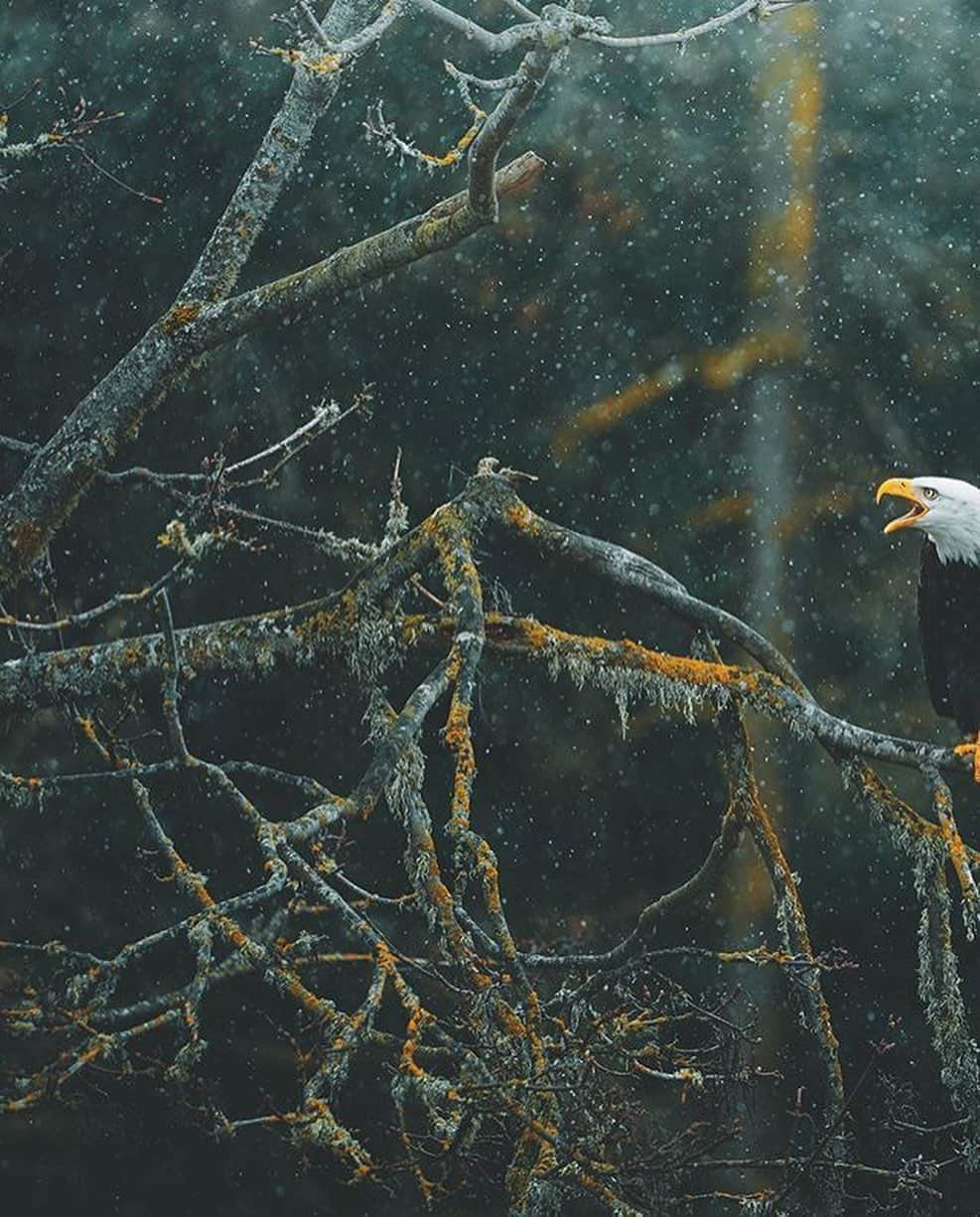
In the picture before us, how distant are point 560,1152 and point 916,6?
828 centimetres

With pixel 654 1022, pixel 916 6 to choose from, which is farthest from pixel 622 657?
pixel 916 6

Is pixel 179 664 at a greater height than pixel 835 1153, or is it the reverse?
pixel 179 664

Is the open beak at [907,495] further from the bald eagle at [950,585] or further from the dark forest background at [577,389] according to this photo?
the dark forest background at [577,389]

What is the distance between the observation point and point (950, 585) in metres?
5.18

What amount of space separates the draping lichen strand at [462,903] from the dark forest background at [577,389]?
4.70m

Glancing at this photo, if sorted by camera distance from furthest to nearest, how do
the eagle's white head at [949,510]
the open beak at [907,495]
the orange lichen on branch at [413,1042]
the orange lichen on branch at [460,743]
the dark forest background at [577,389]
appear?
1. the dark forest background at [577,389]
2. the eagle's white head at [949,510]
3. the open beak at [907,495]
4. the orange lichen on branch at [460,743]
5. the orange lichen on branch at [413,1042]

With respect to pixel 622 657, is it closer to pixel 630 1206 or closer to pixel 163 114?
pixel 630 1206

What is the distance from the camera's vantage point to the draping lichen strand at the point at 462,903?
10.2 feet

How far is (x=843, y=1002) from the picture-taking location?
29.0ft

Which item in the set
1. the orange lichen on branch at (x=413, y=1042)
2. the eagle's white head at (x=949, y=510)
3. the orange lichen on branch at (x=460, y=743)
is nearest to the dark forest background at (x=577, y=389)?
the eagle's white head at (x=949, y=510)

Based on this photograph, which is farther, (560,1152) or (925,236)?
(925,236)

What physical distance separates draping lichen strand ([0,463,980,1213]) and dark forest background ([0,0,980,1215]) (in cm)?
470

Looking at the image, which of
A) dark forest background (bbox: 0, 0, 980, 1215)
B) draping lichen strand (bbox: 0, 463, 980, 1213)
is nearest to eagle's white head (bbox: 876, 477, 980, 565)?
draping lichen strand (bbox: 0, 463, 980, 1213)

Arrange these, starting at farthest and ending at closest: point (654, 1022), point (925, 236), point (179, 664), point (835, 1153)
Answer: point (925, 236), point (179, 664), point (835, 1153), point (654, 1022)
